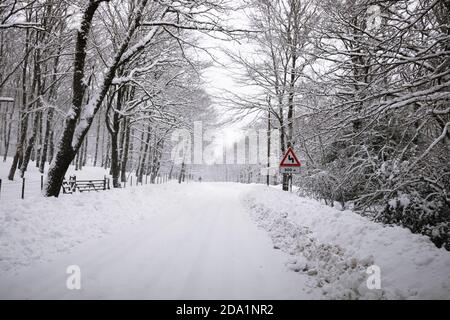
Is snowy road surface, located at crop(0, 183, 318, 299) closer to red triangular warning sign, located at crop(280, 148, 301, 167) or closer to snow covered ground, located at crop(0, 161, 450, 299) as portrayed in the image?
snow covered ground, located at crop(0, 161, 450, 299)

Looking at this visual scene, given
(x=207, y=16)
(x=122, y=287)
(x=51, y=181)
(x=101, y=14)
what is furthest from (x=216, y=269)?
(x=101, y=14)

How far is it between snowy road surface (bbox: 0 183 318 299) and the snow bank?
40 cm

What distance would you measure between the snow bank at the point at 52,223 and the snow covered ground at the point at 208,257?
3cm

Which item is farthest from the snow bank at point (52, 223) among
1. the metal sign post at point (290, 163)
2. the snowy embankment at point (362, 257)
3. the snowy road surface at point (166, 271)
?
the metal sign post at point (290, 163)

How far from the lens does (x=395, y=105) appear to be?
173 inches

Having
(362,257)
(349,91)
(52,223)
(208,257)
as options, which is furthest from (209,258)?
(349,91)

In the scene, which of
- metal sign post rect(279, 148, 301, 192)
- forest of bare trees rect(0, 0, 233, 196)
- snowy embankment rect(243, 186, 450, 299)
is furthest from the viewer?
metal sign post rect(279, 148, 301, 192)

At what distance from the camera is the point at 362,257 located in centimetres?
417

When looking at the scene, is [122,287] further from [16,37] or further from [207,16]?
[16,37]

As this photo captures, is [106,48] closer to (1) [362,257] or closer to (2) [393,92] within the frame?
(2) [393,92]

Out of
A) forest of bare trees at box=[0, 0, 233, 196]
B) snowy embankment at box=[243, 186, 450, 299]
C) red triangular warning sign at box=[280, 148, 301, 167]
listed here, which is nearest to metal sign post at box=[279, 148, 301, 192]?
red triangular warning sign at box=[280, 148, 301, 167]

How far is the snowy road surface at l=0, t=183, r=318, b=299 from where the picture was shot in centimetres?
368

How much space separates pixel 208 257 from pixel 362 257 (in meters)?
3.07

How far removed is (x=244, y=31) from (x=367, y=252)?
23.2 feet
